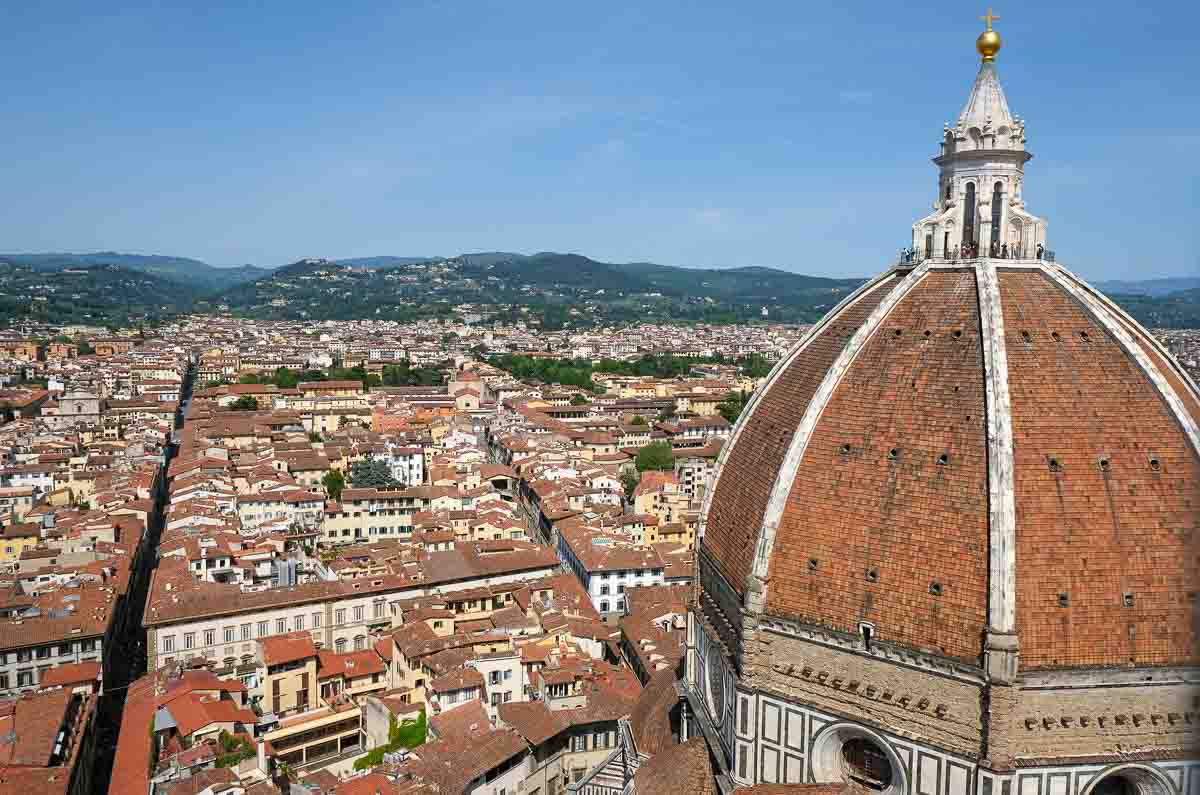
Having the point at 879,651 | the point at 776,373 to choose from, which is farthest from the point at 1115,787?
the point at 776,373

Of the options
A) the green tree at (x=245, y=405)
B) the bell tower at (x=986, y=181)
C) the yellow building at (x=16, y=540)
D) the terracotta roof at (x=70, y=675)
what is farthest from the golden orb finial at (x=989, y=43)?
the green tree at (x=245, y=405)

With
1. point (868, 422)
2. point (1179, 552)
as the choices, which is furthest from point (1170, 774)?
point (868, 422)

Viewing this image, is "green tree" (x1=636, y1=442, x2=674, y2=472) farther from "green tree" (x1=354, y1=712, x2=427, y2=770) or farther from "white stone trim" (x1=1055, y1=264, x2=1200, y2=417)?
"white stone trim" (x1=1055, y1=264, x2=1200, y2=417)

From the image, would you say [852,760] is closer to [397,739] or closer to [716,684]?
[716,684]

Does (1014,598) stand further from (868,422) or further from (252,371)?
(252,371)

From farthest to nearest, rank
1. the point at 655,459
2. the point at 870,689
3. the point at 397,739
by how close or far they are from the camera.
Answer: the point at 655,459, the point at 397,739, the point at 870,689

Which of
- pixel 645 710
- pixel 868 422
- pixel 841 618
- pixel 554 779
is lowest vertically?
pixel 554 779
